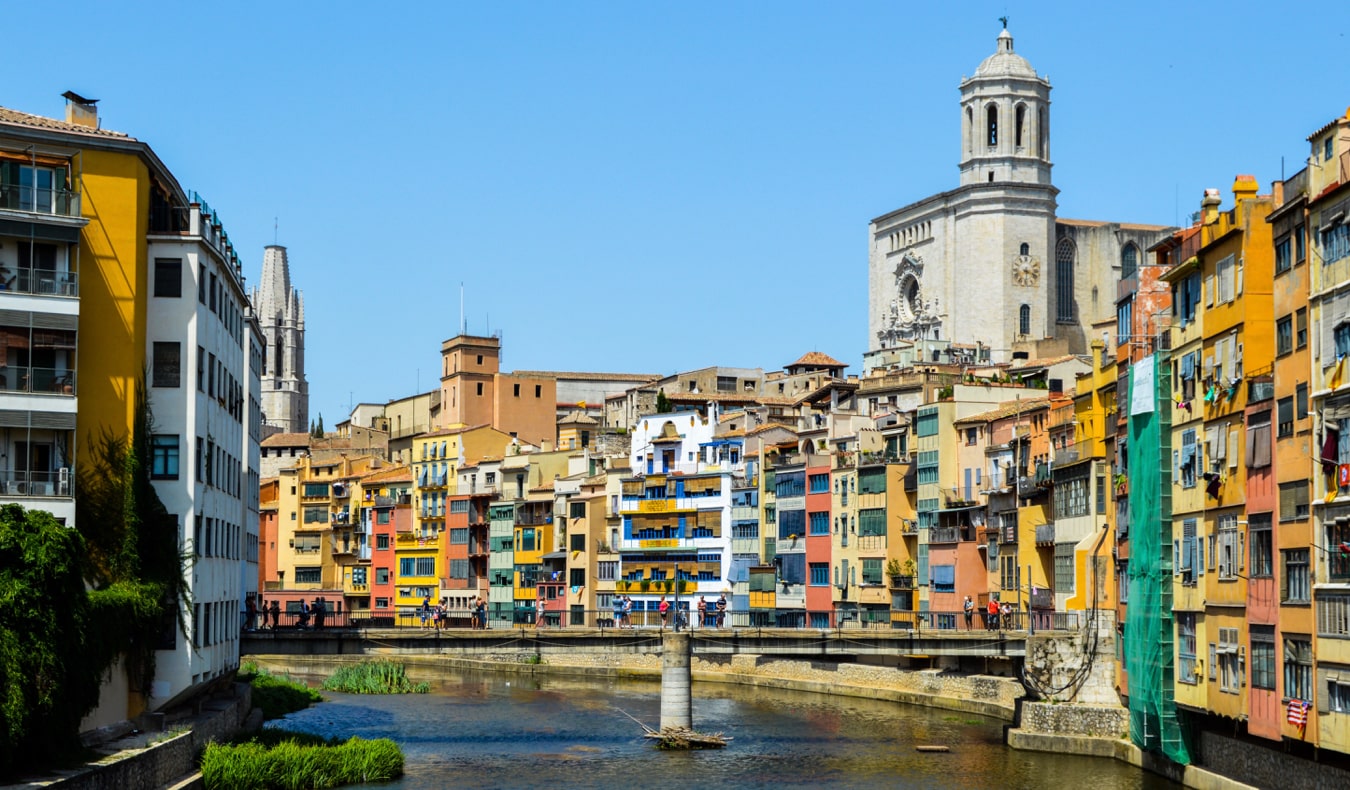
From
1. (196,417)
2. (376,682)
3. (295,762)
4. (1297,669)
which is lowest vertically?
(376,682)

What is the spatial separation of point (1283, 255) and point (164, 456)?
2975 centimetres

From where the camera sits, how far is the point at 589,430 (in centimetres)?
17200

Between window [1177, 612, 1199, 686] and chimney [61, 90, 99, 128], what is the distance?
3462cm

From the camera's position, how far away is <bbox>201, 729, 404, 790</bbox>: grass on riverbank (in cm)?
5331

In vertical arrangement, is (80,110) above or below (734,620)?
above

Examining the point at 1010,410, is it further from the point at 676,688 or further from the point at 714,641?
the point at 676,688


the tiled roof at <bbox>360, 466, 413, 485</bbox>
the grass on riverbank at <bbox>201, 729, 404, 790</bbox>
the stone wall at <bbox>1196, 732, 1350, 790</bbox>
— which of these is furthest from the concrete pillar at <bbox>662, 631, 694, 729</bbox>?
the tiled roof at <bbox>360, 466, 413, 485</bbox>

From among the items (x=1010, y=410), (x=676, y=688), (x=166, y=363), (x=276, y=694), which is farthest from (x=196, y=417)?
(x=1010, y=410)

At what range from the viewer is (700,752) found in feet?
231

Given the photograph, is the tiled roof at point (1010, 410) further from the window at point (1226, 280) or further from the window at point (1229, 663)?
the window at point (1229, 663)

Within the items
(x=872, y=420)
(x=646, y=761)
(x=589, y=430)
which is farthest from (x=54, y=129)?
(x=589, y=430)

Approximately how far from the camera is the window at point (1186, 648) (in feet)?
186

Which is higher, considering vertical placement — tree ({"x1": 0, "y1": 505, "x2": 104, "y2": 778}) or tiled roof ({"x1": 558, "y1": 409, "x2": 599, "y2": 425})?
tiled roof ({"x1": 558, "y1": 409, "x2": 599, "y2": 425})

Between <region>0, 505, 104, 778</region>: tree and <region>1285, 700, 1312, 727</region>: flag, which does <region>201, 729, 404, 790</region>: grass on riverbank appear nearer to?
<region>0, 505, 104, 778</region>: tree
